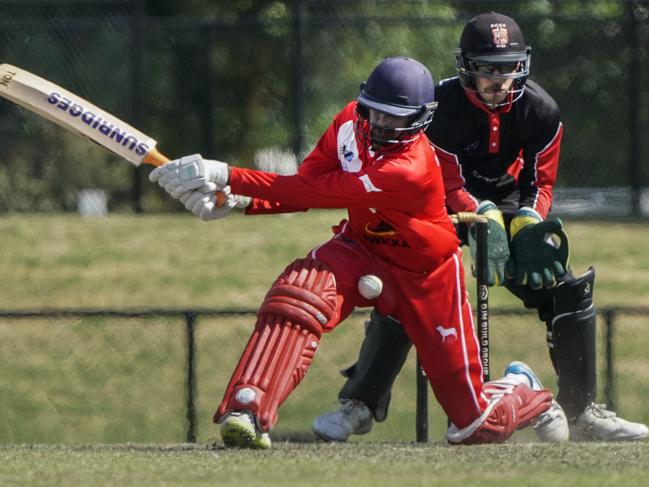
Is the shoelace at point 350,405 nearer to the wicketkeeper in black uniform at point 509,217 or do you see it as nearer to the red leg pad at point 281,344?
the wicketkeeper in black uniform at point 509,217

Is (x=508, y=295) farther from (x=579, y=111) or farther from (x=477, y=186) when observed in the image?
(x=477, y=186)

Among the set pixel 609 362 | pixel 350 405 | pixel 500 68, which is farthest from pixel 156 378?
pixel 500 68

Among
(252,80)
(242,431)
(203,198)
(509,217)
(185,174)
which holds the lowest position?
(242,431)

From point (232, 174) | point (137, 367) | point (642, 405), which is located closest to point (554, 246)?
point (232, 174)

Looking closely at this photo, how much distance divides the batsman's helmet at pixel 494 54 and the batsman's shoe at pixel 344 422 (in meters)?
1.64

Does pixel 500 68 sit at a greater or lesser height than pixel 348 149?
greater

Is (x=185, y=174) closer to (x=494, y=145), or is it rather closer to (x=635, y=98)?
(x=494, y=145)

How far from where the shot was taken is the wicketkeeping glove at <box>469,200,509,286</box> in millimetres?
8312

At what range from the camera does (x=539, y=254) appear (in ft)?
27.2

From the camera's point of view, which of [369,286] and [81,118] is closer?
[369,286]

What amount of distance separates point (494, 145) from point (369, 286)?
1.32m

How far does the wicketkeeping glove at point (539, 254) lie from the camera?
8.27 m

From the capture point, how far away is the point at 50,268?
1469 cm

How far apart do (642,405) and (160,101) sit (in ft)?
23.7
